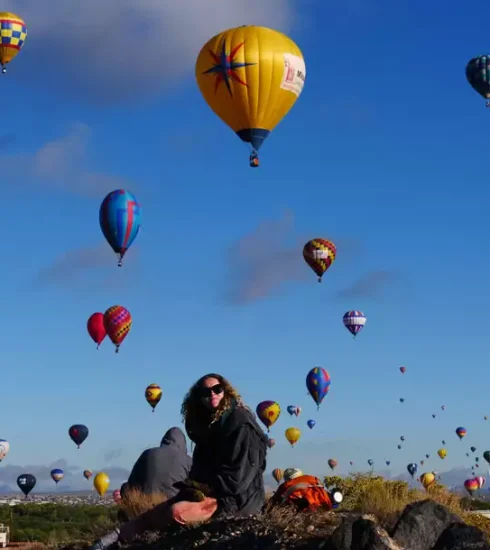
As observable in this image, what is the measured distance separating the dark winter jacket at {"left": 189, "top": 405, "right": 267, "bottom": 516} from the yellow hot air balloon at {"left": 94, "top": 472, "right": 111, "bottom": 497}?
5969cm

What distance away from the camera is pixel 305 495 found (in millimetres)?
9539

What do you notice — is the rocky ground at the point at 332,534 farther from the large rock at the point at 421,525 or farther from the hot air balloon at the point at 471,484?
the hot air balloon at the point at 471,484

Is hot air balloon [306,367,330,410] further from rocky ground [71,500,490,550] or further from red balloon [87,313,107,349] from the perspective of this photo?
rocky ground [71,500,490,550]

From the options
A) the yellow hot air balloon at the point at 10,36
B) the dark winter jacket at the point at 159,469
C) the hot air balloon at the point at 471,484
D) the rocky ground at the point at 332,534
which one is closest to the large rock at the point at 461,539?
the rocky ground at the point at 332,534

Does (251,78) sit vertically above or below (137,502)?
above

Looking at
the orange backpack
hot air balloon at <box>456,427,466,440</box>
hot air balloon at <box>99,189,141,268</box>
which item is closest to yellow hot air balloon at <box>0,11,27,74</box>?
hot air balloon at <box>99,189,141,268</box>

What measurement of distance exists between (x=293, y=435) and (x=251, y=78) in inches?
1910

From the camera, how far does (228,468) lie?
8703 mm

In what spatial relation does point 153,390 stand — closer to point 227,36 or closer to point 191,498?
point 227,36


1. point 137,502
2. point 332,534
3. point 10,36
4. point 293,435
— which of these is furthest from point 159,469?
point 293,435

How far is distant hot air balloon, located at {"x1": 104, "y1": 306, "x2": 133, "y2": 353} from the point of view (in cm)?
4859

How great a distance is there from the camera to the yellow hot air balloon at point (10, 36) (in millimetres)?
42625

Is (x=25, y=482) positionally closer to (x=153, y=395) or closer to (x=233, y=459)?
(x=153, y=395)

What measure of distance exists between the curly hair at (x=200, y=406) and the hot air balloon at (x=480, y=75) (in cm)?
3797
